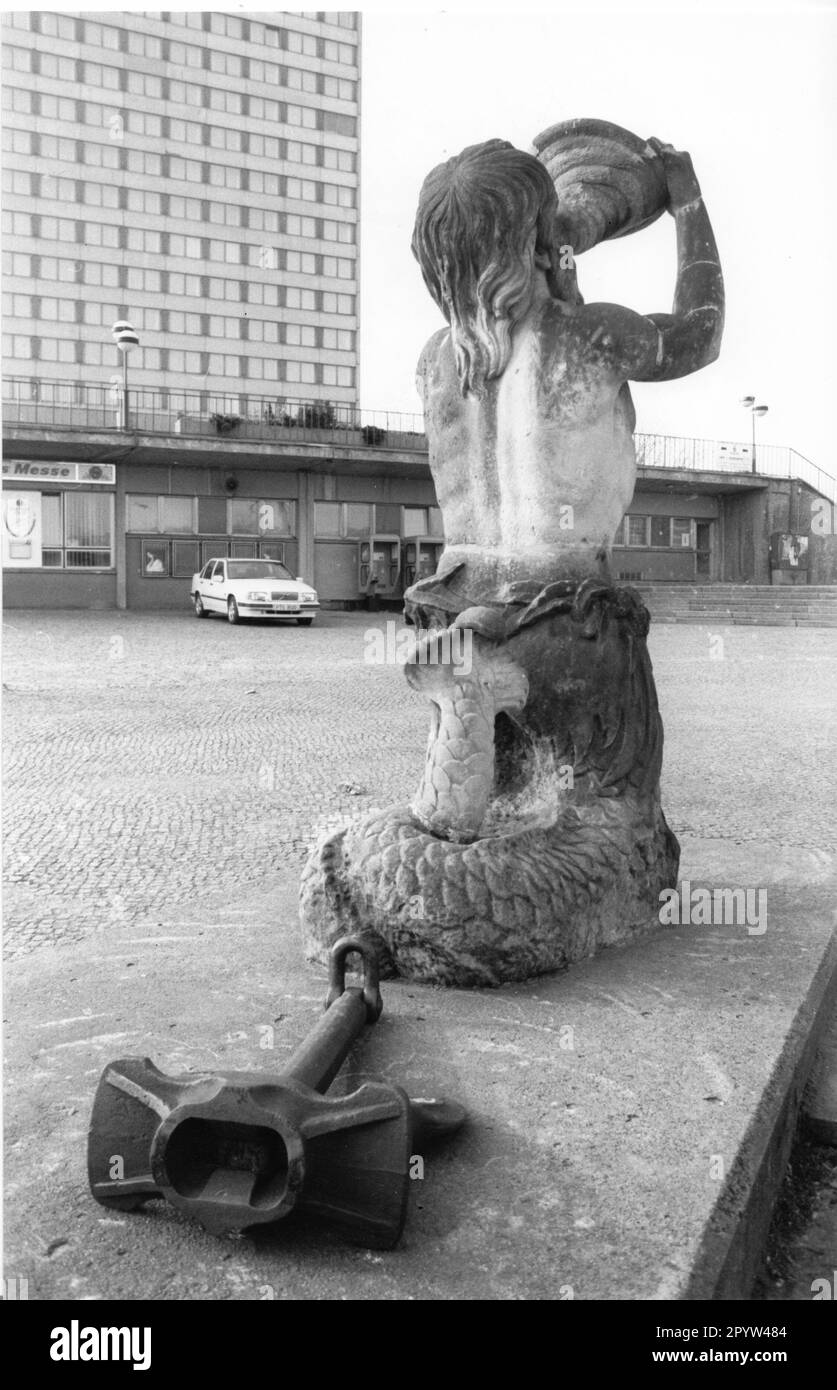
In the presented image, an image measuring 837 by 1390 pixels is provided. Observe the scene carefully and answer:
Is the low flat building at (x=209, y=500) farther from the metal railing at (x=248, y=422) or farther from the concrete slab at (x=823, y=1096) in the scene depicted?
the concrete slab at (x=823, y=1096)

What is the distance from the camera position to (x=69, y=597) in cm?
2569

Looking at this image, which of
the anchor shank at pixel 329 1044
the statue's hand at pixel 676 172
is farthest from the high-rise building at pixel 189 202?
the anchor shank at pixel 329 1044

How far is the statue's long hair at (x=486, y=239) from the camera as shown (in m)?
2.79

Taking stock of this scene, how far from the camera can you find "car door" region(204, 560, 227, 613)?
22109 mm

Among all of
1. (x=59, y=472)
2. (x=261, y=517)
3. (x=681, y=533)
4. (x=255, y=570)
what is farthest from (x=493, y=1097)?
(x=681, y=533)

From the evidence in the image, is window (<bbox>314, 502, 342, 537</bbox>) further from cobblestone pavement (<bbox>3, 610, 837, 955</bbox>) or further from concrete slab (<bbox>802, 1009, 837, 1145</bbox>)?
concrete slab (<bbox>802, 1009, 837, 1145</bbox>)

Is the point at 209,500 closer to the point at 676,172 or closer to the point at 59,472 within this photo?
the point at 59,472

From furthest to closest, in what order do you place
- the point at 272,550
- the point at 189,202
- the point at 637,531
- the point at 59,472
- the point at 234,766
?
the point at 189,202
the point at 637,531
the point at 272,550
the point at 59,472
the point at 234,766

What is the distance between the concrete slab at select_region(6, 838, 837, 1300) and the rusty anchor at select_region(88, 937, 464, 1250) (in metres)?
0.06

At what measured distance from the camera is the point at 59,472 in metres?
24.7

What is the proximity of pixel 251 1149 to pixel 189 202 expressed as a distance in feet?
178

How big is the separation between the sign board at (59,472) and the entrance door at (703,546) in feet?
51.3

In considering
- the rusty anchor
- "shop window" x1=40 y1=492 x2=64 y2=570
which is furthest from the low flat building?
the rusty anchor
